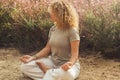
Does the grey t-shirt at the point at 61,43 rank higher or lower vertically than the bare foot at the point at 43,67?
higher

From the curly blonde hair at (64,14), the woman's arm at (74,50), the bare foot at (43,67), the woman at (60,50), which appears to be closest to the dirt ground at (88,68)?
the woman at (60,50)

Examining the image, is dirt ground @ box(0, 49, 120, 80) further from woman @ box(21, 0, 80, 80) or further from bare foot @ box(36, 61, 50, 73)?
bare foot @ box(36, 61, 50, 73)

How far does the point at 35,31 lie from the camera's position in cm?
701

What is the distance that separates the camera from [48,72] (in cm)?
504

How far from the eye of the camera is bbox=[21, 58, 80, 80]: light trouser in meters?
4.94

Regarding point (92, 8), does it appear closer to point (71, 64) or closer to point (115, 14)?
point (115, 14)

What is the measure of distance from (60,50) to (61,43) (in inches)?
4.5

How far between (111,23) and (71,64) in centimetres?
162

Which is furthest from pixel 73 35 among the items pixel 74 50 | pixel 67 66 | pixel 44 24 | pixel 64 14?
pixel 44 24

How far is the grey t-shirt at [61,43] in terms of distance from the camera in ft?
16.8

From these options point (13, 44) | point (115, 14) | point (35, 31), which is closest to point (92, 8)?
point (115, 14)

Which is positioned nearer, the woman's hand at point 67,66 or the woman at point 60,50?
the woman's hand at point 67,66

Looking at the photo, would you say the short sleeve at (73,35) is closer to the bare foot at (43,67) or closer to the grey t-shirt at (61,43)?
the grey t-shirt at (61,43)

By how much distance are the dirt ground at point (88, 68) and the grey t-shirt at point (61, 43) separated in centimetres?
44
